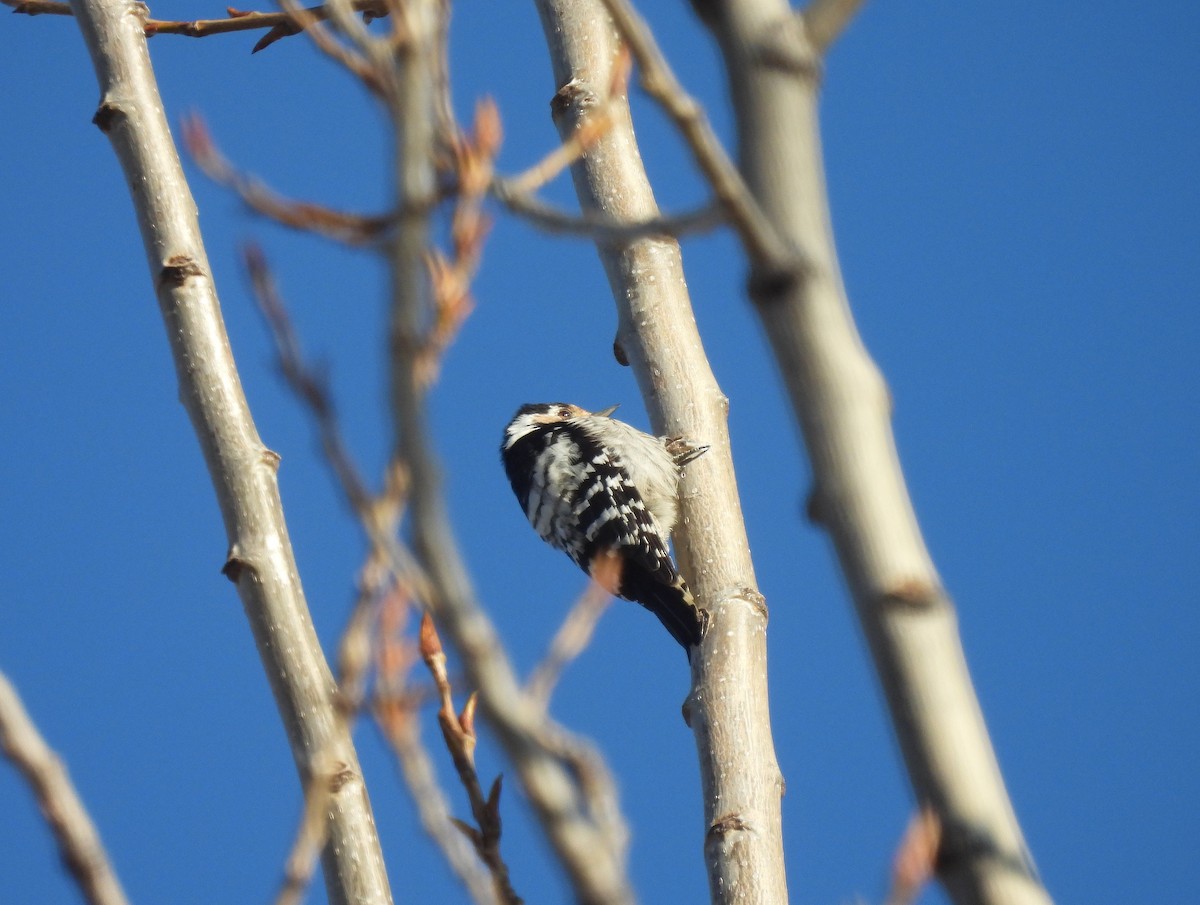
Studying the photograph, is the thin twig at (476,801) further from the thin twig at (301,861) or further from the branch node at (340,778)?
the branch node at (340,778)

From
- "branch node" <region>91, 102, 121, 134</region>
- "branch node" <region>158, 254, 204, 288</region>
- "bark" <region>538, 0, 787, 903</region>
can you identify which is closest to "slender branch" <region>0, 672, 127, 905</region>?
"branch node" <region>158, 254, 204, 288</region>

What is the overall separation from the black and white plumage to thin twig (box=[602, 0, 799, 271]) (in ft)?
7.73

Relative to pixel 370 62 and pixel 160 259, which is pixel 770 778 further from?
pixel 370 62

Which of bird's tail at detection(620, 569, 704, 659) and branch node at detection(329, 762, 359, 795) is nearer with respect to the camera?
branch node at detection(329, 762, 359, 795)

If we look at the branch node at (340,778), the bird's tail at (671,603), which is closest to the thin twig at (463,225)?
the branch node at (340,778)

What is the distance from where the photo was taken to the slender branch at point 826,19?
1.21 m

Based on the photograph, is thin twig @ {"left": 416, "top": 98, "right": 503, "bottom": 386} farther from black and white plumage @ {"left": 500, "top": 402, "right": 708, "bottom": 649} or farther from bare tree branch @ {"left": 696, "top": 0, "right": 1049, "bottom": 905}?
black and white plumage @ {"left": 500, "top": 402, "right": 708, "bottom": 649}

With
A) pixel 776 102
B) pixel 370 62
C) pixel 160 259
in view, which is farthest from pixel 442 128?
pixel 160 259

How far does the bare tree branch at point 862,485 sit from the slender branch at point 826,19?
0.02 meters

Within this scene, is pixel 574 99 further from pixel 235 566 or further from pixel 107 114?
pixel 235 566

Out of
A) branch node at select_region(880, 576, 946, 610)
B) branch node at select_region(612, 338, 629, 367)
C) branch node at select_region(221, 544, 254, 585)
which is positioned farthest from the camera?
branch node at select_region(612, 338, 629, 367)

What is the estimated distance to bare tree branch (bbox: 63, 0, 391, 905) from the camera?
6.64 ft

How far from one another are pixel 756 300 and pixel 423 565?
38 cm

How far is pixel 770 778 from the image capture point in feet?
9.75
